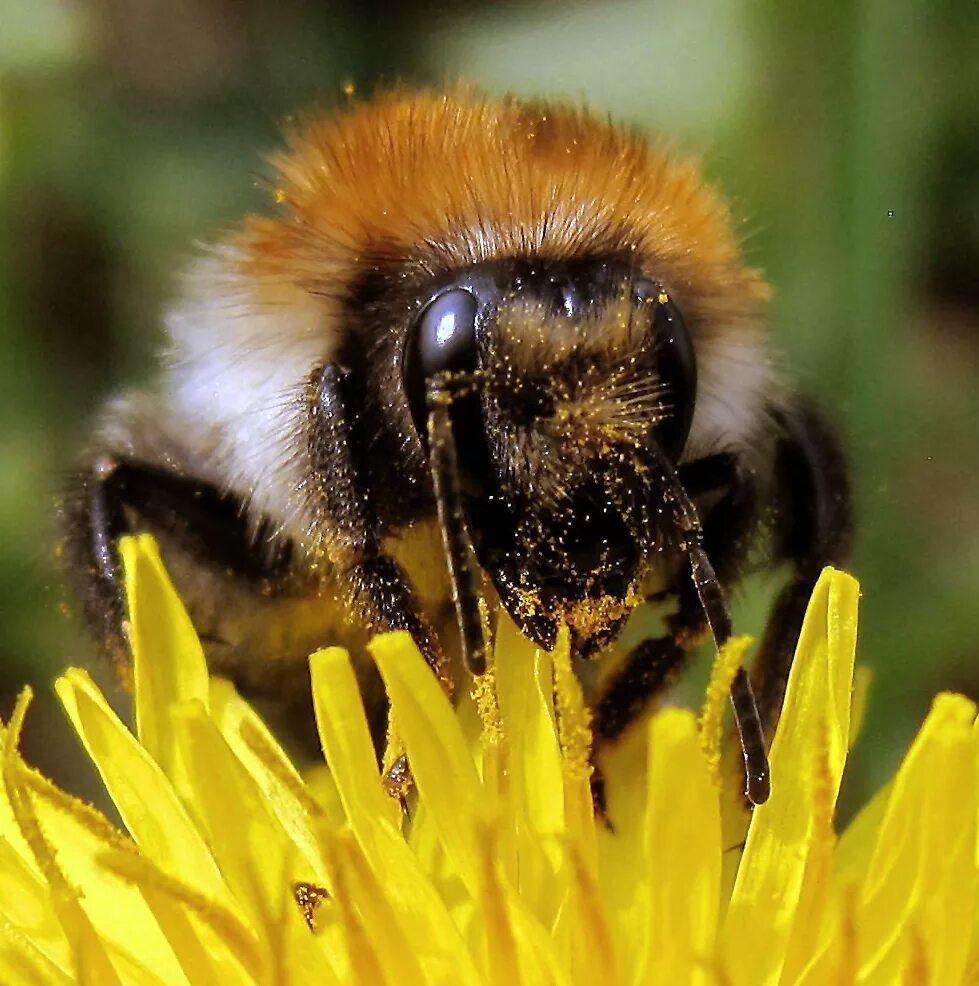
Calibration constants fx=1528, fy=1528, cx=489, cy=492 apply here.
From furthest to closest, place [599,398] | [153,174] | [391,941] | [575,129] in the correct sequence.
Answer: [153,174] < [575,129] < [391,941] < [599,398]

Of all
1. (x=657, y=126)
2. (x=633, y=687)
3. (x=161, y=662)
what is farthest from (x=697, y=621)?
(x=657, y=126)

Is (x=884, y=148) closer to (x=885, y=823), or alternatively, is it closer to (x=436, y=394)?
→ (x=885, y=823)

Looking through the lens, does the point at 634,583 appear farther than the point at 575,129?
No

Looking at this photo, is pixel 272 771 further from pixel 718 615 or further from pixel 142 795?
pixel 718 615

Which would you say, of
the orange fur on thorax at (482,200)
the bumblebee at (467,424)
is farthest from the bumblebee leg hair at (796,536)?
the orange fur on thorax at (482,200)

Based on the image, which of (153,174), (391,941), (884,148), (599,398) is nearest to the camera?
(599,398)

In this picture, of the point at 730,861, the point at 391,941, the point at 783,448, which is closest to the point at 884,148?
the point at 783,448

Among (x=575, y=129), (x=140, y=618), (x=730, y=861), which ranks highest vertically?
(x=575, y=129)
